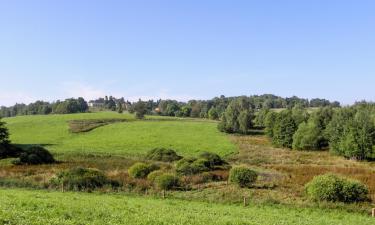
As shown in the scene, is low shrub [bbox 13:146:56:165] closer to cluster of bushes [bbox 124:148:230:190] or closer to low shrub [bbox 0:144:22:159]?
low shrub [bbox 0:144:22:159]

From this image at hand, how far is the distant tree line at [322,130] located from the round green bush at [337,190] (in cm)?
4385

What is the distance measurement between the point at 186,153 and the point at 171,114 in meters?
109

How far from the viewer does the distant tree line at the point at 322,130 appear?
7044 centimetres

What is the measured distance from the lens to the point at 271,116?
101562mm

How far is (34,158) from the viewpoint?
52.0m

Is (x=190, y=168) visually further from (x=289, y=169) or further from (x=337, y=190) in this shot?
(x=337, y=190)

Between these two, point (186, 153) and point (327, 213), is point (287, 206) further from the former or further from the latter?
point (186, 153)

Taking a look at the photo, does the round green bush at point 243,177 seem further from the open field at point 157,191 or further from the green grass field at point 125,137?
the green grass field at point 125,137

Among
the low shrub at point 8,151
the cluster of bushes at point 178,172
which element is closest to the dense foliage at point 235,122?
the cluster of bushes at point 178,172

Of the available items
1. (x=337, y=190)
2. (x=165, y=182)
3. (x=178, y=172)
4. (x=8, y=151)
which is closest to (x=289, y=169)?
(x=178, y=172)

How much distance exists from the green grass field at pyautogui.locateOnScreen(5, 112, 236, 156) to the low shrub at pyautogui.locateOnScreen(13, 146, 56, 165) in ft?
51.7

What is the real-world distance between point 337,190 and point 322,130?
6708cm

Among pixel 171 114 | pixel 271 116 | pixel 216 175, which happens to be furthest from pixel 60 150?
pixel 171 114

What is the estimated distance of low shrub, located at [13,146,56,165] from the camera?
2037 inches
